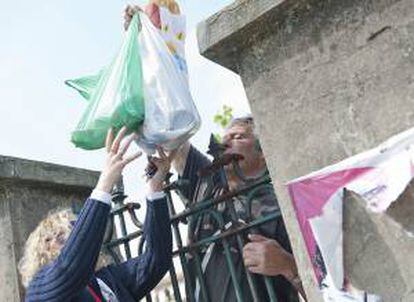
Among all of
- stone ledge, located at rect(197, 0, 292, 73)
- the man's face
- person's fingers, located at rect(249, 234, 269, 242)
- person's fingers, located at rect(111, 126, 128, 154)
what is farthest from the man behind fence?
stone ledge, located at rect(197, 0, 292, 73)

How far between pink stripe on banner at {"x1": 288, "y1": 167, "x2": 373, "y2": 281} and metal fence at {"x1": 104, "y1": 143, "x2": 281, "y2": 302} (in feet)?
1.52

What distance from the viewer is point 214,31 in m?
2.09

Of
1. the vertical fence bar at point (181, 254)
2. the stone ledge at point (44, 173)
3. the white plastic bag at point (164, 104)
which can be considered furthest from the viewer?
the stone ledge at point (44, 173)

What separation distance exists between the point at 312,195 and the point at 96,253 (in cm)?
87

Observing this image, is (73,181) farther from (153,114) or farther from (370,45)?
(370,45)

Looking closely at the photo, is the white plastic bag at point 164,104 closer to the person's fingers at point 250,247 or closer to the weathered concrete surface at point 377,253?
the person's fingers at point 250,247

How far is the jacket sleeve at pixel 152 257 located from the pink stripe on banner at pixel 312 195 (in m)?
0.78

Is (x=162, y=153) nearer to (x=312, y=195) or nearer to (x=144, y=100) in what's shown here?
(x=144, y=100)

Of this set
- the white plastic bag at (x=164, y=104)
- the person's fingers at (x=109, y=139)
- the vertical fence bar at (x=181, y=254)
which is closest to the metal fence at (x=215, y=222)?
the vertical fence bar at (x=181, y=254)

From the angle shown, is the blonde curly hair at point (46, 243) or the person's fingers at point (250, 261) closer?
the person's fingers at point (250, 261)

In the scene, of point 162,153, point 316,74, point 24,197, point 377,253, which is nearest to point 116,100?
point 162,153

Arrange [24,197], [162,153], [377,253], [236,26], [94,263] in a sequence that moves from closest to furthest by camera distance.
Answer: [377,253], [236,26], [94,263], [162,153], [24,197]

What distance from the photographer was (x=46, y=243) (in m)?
2.48

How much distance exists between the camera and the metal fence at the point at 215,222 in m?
2.34
